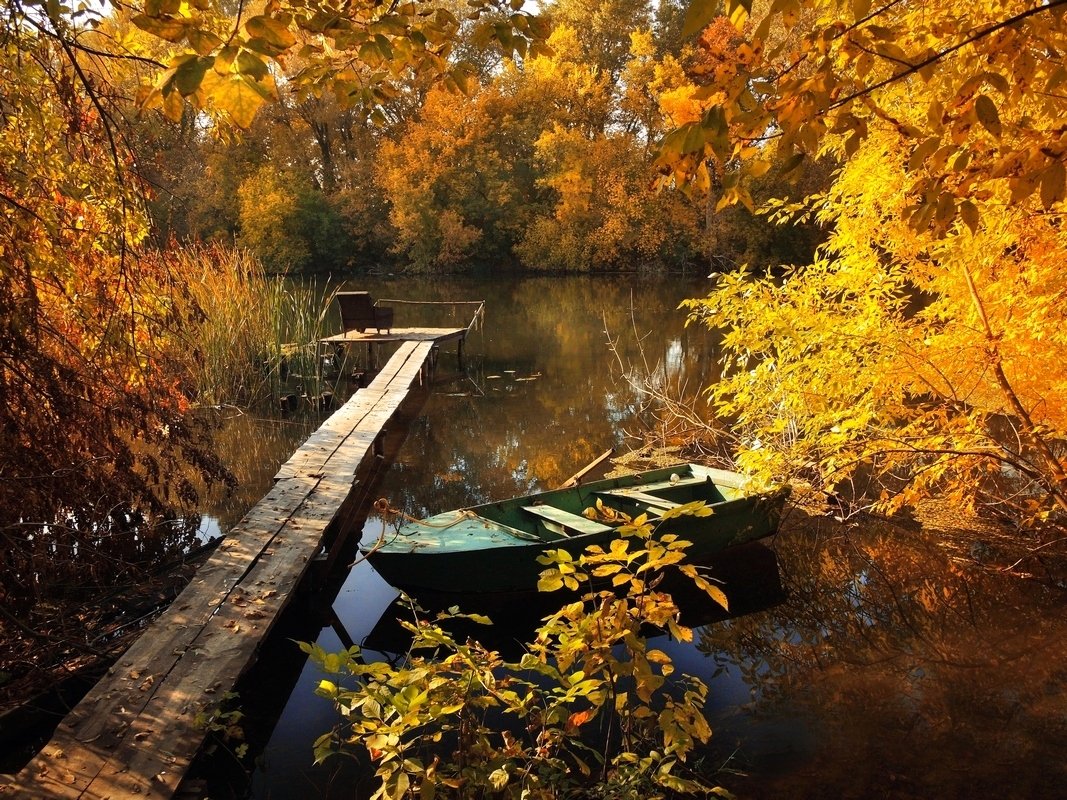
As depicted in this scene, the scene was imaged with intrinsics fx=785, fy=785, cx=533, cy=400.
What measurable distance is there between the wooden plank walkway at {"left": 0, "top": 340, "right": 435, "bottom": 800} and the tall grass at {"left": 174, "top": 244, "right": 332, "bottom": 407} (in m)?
5.05

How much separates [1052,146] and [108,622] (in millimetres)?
5229

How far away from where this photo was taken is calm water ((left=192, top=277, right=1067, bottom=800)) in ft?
12.6

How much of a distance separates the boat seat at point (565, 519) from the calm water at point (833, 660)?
92 cm

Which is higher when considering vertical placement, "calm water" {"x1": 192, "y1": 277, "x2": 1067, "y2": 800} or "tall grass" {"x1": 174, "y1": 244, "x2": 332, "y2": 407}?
"tall grass" {"x1": 174, "y1": 244, "x2": 332, "y2": 407}

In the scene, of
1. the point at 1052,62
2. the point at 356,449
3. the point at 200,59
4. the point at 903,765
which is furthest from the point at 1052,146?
the point at 356,449

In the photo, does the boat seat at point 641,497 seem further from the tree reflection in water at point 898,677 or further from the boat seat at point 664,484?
the tree reflection in water at point 898,677

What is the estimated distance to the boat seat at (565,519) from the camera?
561 cm

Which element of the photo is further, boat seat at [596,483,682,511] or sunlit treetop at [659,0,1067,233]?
boat seat at [596,483,682,511]

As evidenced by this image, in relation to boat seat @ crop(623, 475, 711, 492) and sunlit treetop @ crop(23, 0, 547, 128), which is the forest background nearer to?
sunlit treetop @ crop(23, 0, 547, 128)

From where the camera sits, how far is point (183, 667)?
3.59 m

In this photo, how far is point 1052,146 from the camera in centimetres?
169

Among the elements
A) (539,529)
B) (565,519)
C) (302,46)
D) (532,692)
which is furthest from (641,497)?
(302,46)

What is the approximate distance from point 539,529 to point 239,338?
6.66 meters

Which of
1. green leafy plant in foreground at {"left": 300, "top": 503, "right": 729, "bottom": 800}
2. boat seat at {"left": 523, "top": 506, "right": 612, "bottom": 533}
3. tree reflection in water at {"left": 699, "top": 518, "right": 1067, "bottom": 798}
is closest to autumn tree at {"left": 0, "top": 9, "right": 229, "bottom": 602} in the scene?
green leafy plant in foreground at {"left": 300, "top": 503, "right": 729, "bottom": 800}
